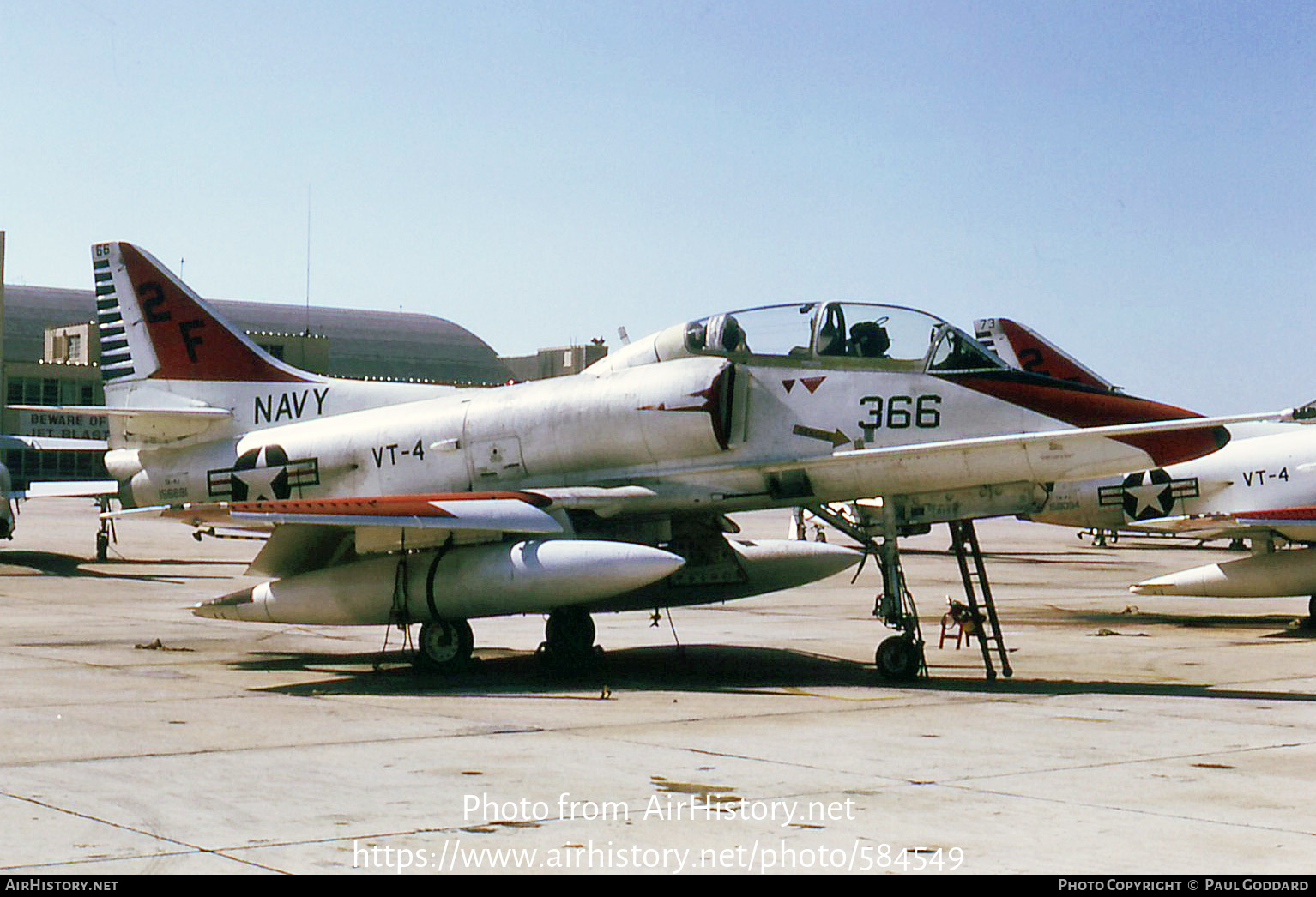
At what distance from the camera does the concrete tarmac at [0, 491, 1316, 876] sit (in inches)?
255

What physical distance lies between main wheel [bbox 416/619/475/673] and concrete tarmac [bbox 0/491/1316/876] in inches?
8.0

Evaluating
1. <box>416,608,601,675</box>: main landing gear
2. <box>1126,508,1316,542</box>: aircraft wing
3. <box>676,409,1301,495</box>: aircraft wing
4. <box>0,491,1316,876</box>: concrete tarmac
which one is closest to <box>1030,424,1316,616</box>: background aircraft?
<box>1126,508,1316,542</box>: aircraft wing

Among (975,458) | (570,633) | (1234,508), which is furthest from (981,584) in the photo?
(1234,508)

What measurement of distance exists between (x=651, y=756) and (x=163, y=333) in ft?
33.5

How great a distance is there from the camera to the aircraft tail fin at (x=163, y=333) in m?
16.9

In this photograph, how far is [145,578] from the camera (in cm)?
2862

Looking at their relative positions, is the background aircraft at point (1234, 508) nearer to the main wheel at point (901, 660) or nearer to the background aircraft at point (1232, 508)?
the background aircraft at point (1232, 508)

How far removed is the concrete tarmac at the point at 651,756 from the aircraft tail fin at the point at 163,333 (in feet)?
10.2

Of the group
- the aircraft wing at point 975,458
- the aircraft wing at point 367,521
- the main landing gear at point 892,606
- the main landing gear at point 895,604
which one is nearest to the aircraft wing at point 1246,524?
the main landing gear at point 895,604

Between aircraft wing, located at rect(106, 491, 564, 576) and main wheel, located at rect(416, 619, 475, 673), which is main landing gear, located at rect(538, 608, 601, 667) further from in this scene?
aircraft wing, located at rect(106, 491, 564, 576)

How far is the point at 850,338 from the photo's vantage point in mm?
13344

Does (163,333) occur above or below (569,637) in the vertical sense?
above

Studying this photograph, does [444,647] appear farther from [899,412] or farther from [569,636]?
[899,412]
